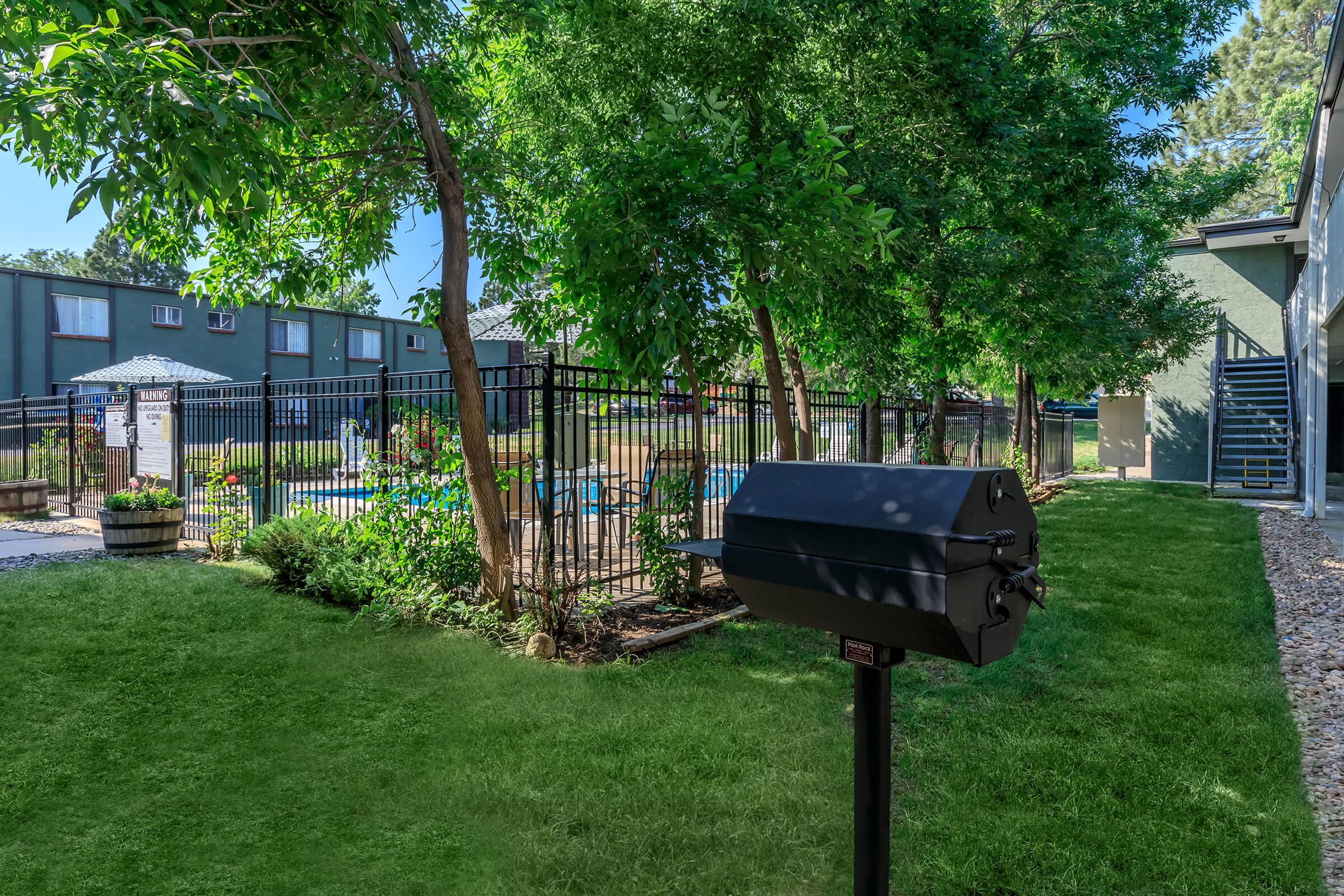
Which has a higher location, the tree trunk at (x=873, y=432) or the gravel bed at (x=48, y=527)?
the tree trunk at (x=873, y=432)

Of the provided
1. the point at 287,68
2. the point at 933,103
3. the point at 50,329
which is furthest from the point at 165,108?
the point at 50,329

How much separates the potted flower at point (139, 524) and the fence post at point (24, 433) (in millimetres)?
6266

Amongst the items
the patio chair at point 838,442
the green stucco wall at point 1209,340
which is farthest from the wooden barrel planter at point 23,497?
the green stucco wall at point 1209,340

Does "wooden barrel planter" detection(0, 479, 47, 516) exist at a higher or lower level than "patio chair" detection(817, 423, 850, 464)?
lower

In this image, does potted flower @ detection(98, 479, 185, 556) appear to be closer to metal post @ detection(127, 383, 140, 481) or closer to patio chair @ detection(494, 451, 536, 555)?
metal post @ detection(127, 383, 140, 481)

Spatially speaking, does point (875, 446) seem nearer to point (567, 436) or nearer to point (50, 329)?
point (567, 436)

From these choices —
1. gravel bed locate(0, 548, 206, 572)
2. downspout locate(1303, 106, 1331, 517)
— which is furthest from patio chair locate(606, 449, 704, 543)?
downspout locate(1303, 106, 1331, 517)

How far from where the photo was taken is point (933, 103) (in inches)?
245

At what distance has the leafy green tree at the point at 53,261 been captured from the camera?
50469 mm

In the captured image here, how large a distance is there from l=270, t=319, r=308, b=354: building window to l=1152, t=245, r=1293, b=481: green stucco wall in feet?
88.2

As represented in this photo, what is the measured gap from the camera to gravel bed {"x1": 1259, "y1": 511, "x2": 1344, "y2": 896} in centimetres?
322

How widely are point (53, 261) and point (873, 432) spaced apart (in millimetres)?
62381

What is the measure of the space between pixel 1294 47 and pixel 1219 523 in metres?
33.5

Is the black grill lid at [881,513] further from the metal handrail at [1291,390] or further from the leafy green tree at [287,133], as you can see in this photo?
the metal handrail at [1291,390]
